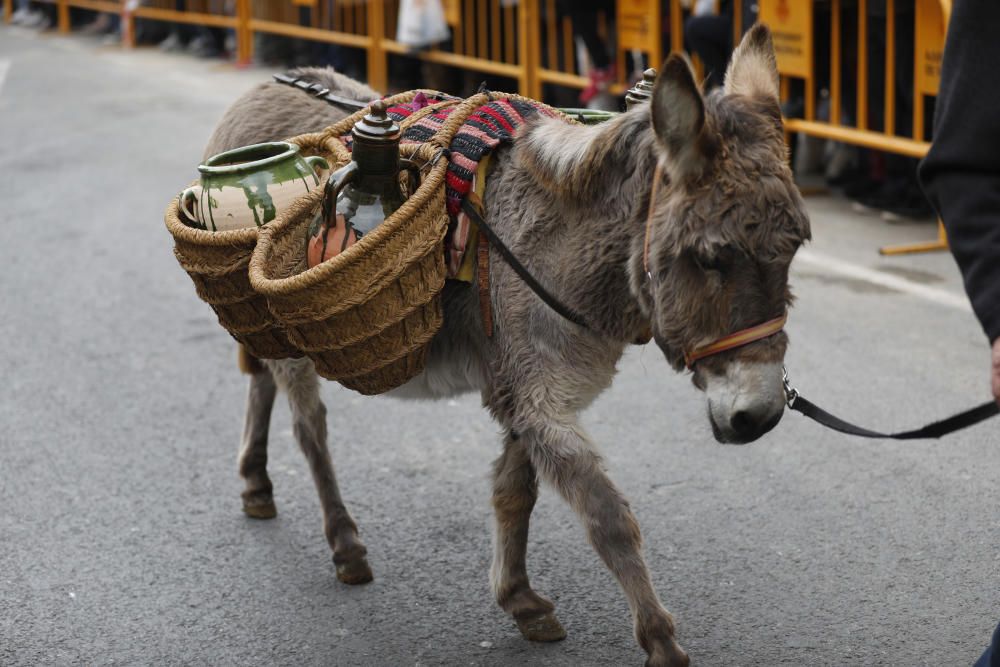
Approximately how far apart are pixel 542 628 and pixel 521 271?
104 cm

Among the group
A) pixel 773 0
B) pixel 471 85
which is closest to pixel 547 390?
pixel 773 0

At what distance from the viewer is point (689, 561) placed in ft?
13.2

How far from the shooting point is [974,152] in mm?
2211

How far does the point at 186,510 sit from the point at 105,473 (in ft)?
1.66

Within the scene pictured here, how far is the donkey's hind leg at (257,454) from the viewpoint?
4465 mm

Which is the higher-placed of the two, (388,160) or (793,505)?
(388,160)

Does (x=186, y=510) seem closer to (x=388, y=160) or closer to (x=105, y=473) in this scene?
(x=105, y=473)

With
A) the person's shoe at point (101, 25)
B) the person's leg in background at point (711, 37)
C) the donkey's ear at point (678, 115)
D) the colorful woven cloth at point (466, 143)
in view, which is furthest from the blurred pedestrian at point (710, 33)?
Result: the person's shoe at point (101, 25)

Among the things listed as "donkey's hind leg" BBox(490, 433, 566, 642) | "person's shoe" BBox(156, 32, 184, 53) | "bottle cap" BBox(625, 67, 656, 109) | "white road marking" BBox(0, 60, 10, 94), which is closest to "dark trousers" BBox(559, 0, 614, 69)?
"bottle cap" BBox(625, 67, 656, 109)

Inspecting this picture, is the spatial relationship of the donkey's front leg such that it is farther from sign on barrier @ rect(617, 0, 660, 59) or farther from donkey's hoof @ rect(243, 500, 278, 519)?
sign on barrier @ rect(617, 0, 660, 59)

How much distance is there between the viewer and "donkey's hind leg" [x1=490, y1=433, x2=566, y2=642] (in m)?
3.54

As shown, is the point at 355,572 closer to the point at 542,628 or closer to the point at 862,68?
the point at 542,628

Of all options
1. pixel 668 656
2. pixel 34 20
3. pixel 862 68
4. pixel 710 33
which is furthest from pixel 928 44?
pixel 34 20

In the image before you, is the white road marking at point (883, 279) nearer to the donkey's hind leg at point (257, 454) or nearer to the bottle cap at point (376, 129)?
the donkey's hind leg at point (257, 454)
